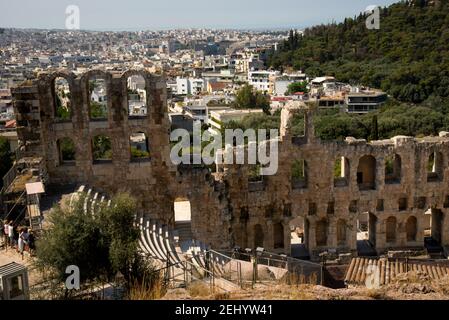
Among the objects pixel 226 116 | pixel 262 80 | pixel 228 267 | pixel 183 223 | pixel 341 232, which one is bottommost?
pixel 341 232

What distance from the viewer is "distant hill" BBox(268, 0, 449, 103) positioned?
278ft

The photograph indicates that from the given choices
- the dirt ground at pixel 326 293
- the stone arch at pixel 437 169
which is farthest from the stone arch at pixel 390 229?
the dirt ground at pixel 326 293

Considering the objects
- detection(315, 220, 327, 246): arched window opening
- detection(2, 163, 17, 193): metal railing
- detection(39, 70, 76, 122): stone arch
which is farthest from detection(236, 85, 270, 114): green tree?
detection(2, 163, 17, 193): metal railing

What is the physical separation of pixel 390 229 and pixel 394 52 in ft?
249

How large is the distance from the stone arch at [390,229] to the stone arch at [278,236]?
5.32m

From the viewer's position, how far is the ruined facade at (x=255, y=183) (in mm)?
22859

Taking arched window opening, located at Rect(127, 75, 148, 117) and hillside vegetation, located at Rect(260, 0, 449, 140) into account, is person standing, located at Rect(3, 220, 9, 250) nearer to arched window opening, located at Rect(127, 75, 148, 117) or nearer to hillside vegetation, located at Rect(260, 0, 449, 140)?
hillside vegetation, located at Rect(260, 0, 449, 140)

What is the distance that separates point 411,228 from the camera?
28.1 m

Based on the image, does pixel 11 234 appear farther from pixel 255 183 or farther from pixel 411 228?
pixel 411 228

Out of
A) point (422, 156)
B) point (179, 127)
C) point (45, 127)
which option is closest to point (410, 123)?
point (179, 127)

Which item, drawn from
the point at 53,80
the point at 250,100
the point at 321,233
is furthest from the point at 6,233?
the point at 250,100

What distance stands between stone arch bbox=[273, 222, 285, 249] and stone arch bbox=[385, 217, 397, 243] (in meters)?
5.32

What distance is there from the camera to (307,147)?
25.7 metres
